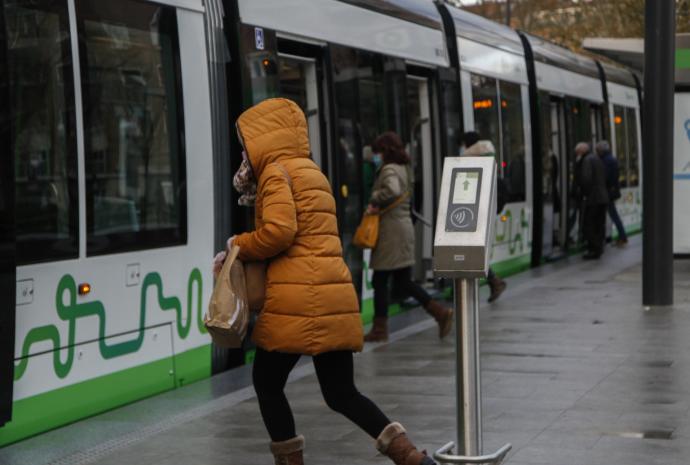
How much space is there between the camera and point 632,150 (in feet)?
87.0

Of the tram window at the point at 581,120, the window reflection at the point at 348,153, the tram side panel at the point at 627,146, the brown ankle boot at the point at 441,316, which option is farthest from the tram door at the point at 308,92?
the tram side panel at the point at 627,146

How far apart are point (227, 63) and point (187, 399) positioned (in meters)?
2.36

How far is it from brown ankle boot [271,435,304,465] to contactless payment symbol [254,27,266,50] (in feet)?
14.0

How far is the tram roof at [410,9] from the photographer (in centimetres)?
1199

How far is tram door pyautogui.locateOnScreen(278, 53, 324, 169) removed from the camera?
10.5 m

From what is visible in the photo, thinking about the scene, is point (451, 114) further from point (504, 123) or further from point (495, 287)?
point (504, 123)

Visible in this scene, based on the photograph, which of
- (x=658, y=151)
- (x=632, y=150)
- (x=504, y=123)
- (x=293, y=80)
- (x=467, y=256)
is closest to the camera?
(x=467, y=256)

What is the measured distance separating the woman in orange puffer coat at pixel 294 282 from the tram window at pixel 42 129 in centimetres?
153

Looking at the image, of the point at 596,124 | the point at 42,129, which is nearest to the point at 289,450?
the point at 42,129

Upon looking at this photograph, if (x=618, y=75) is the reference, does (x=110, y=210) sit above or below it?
below

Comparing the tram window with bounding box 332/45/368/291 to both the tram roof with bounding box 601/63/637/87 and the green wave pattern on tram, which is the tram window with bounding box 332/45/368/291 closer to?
the green wave pattern on tram

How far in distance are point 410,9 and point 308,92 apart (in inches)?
114

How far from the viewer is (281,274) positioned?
5680mm

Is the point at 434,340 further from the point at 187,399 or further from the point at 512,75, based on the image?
the point at 512,75
